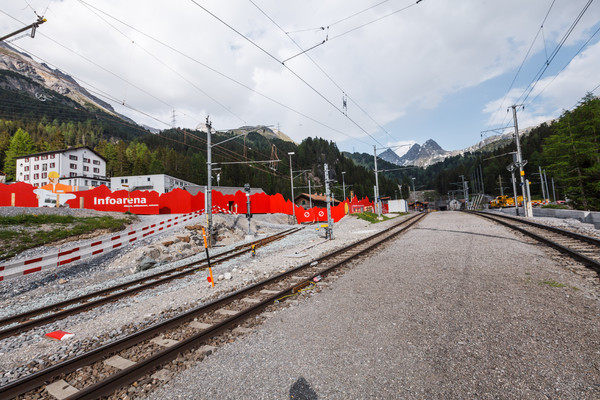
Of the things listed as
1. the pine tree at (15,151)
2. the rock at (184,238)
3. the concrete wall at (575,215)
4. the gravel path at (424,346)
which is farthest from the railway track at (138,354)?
the pine tree at (15,151)

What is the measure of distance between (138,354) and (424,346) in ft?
14.5

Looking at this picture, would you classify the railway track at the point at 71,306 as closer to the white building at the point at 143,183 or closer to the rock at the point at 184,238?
the rock at the point at 184,238

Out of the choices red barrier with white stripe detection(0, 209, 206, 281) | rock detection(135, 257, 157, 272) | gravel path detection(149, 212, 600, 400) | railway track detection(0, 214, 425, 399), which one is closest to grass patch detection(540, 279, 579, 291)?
gravel path detection(149, 212, 600, 400)

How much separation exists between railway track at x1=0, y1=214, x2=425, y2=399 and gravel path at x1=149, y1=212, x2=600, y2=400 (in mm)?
518

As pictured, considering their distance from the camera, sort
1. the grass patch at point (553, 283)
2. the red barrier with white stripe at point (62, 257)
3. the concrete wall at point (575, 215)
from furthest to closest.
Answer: the concrete wall at point (575, 215)
the red barrier with white stripe at point (62, 257)
the grass patch at point (553, 283)

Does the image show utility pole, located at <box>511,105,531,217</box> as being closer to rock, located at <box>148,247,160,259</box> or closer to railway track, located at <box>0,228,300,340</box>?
railway track, located at <box>0,228,300,340</box>

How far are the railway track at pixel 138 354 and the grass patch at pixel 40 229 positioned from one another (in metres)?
12.1

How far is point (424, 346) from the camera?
3932 mm

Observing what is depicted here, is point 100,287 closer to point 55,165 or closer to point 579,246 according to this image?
point 579,246

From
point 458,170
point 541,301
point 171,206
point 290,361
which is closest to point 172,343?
point 290,361

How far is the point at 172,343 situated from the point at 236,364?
1399 millimetres

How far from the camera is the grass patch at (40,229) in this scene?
12.8 metres

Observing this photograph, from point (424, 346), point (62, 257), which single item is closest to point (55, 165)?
point (62, 257)

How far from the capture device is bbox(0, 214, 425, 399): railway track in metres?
3.50
